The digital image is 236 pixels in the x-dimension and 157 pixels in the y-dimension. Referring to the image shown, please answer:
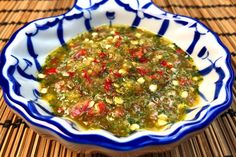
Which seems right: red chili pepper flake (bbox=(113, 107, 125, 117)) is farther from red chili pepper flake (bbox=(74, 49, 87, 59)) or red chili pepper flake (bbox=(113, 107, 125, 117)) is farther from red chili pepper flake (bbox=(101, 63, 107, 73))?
red chili pepper flake (bbox=(74, 49, 87, 59))

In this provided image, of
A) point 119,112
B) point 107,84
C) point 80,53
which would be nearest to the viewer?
point 119,112

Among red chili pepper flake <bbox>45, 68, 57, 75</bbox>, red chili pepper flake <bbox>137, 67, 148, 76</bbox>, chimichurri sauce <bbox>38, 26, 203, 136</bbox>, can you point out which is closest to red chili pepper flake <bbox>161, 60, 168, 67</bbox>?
chimichurri sauce <bbox>38, 26, 203, 136</bbox>

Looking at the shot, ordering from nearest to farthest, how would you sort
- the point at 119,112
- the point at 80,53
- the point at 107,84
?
1. the point at 119,112
2. the point at 107,84
3. the point at 80,53

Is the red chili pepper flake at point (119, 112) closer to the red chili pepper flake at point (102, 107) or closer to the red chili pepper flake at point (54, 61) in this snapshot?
the red chili pepper flake at point (102, 107)

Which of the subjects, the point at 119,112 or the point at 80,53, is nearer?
the point at 119,112

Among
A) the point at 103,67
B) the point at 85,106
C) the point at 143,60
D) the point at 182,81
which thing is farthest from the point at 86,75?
the point at 182,81

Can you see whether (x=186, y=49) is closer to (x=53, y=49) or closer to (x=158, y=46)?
(x=158, y=46)

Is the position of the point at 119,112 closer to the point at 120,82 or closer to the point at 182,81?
the point at 120,82

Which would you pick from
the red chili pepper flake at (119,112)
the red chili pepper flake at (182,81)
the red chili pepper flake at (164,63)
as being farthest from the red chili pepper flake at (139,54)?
the red chili pepper flake at (119,112)

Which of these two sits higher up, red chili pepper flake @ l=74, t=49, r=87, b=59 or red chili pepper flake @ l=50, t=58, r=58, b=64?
red chili pepper flake @ l=74, t=49, r=87, b=59

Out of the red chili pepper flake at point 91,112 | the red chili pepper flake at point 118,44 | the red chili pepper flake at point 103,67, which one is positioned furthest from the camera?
the red chili pepper flake at point 118,44
